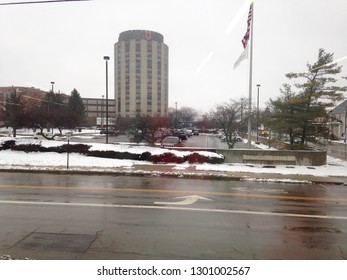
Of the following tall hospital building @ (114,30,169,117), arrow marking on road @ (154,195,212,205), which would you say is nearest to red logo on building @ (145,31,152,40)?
tall hospital building @ (114,30,169,117)

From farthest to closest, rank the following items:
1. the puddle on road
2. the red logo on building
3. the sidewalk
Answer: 1. the red logo on building
2. the sidewalk
3. the puddle on road

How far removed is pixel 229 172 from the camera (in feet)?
54.5

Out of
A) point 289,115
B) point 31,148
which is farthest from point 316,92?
point 31,148

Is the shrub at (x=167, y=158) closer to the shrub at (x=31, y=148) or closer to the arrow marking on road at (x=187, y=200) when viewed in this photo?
the shrub at (x=31, y=148)

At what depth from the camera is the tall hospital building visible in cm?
13450

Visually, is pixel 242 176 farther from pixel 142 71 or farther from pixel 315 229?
pixel 142 71

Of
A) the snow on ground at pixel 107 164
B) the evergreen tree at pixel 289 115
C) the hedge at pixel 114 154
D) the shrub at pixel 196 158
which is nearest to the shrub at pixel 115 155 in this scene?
the hedge at pixel 114 154

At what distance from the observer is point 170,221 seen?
7781 mm

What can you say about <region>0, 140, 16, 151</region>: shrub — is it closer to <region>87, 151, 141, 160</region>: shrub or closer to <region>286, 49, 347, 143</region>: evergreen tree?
<region>87, 151, 141, 160</region>: shrub

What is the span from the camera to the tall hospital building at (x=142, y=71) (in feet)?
441

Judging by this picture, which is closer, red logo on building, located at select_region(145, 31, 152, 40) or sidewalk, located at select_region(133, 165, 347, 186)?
sidewalk, located at select_region(133, 165, 347, 186)

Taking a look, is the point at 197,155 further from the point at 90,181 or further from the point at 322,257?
the point at 322,257

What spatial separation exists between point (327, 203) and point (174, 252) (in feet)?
22.7

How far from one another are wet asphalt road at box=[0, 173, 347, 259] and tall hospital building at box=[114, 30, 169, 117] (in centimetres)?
12171
